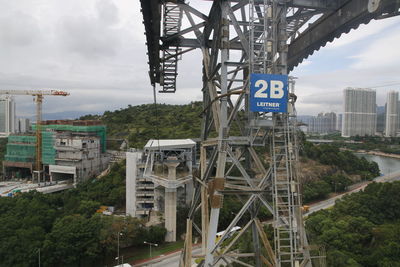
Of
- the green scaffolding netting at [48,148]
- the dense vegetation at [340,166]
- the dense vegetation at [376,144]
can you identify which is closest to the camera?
the dense vegetation at [340,166]

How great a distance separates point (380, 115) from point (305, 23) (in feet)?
245

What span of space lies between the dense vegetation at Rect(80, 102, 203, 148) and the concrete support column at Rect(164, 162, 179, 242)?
16.9 metres

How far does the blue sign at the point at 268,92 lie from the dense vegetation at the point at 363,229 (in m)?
7.46

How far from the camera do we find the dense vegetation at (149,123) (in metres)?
48.8

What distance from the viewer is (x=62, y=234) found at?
21188 millimetres

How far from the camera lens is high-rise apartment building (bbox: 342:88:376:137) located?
64.7m

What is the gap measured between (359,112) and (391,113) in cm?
1413

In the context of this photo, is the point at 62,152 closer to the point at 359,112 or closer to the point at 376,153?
the point at 359,112

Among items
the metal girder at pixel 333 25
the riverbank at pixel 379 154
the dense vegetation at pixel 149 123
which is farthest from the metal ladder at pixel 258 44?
the riverbank at pixel 379 154

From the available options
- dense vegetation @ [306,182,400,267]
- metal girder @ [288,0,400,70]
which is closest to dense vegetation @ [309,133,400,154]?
dense vegetation @ [306,182,400,267]

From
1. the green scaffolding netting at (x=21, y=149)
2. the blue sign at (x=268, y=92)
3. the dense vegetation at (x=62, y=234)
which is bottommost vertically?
the dense vegetation at (x=62, y=234)

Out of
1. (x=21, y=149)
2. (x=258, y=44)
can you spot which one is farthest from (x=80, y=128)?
(x=258, y=44)

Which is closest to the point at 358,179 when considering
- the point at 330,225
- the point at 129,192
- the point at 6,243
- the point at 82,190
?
the point at 330,225

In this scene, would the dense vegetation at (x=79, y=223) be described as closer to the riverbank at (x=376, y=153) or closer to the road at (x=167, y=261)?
the road at (x=167, y=261)
